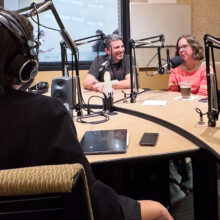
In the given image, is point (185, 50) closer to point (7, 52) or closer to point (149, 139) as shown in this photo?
point (149, 139)

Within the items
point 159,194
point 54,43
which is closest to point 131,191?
point 159,194

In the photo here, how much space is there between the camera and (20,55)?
852 millimetres

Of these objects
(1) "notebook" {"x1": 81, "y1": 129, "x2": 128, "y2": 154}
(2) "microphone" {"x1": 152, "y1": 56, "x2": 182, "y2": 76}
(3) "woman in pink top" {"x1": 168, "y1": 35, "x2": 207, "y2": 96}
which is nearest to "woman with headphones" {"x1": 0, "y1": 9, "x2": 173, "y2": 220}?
(1) "notebook" {"x1": 81, "y1": 129, "x2": 128, "y2": 154}

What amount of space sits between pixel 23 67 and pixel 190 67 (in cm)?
216

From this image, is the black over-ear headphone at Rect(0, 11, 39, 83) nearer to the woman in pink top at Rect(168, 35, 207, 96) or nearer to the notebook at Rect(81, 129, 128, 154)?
the notebook at Rect(81, 129, 128, 154)

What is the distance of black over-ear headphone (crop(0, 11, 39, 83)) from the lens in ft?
2.64

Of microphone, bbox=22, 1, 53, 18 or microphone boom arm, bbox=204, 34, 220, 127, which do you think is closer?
microphone boom arm, bbox=204, 34, 220, 127

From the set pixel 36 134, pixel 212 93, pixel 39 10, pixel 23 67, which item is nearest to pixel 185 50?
pixel 212 93

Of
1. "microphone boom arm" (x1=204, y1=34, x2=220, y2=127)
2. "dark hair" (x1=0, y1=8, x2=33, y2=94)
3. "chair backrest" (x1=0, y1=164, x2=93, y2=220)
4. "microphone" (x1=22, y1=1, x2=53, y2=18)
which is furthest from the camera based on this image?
"microphone" (x1=22, y1=1, x2=53, y2=18)

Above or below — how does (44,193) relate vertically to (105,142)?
above

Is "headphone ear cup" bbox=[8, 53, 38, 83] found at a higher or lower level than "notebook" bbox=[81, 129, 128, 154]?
higher

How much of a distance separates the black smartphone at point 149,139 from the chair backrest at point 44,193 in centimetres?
80

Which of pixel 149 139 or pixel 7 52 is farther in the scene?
pixel 149 139

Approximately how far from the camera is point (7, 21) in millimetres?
796
